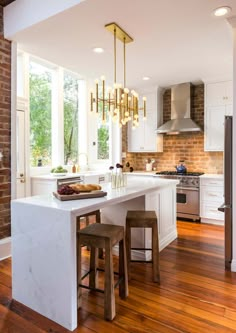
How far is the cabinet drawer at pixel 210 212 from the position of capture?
4.57 meters

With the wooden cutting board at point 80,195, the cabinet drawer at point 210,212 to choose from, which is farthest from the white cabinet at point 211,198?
the wooden cutting board at point 80,195

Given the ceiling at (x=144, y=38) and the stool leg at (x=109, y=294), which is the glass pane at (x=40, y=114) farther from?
the stool leg at (x=109, y=294)

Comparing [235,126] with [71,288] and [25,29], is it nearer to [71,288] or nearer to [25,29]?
[71,288]

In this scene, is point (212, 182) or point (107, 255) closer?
point (107, 255)

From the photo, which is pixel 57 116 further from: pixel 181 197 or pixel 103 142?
pixel 181 197

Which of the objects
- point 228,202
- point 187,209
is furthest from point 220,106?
point 228,202

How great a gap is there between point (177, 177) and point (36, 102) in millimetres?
3058

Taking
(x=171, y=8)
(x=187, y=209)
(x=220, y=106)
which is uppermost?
(x=171, y=8)

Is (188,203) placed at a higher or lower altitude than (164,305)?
higher

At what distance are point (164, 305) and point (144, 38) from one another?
306cm

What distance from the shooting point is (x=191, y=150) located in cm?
551

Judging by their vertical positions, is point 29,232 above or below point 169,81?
below

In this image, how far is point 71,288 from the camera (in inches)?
71.4

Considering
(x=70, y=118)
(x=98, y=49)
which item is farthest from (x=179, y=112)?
(x=98, y=49)
